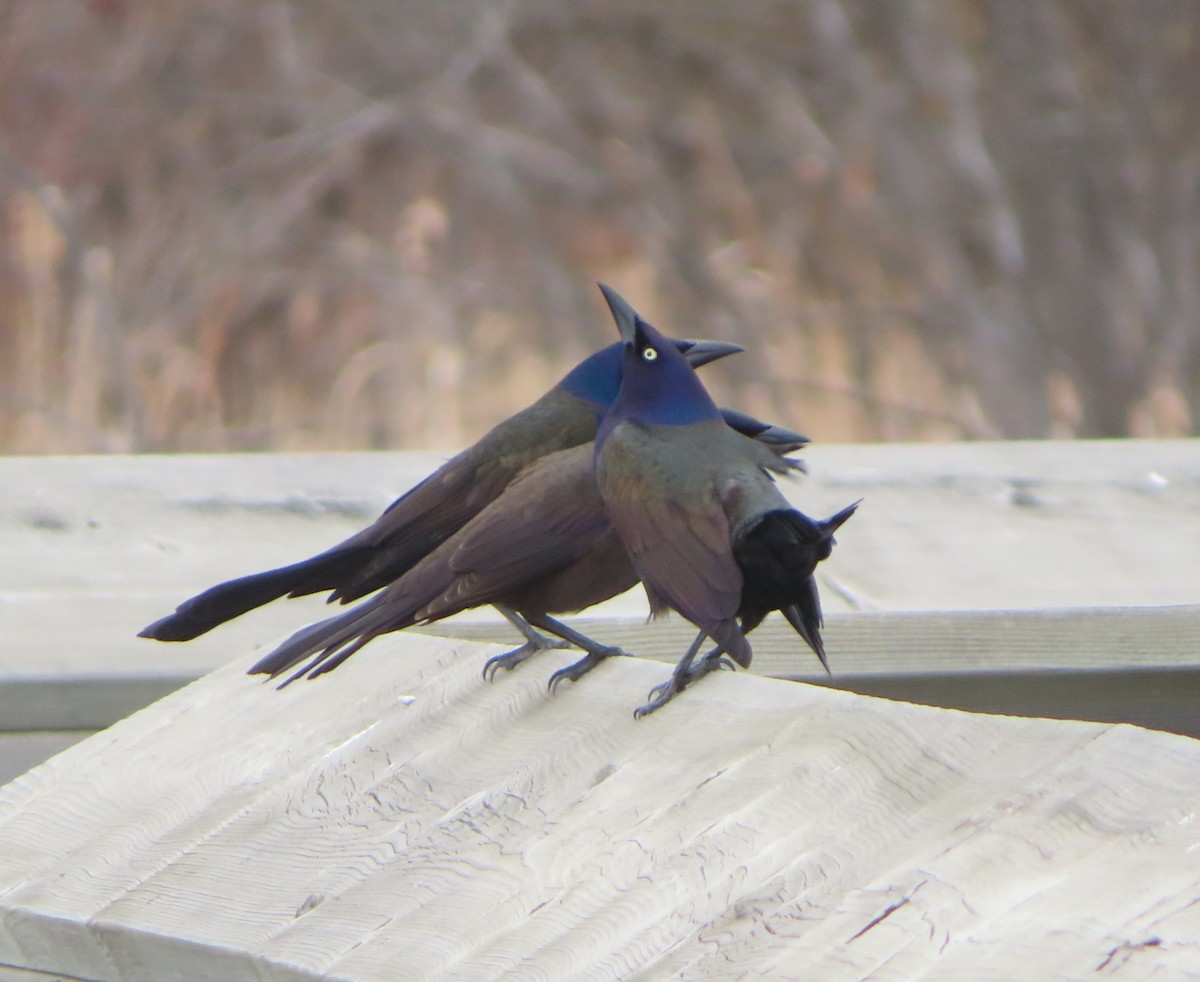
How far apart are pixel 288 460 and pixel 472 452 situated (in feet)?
4.66

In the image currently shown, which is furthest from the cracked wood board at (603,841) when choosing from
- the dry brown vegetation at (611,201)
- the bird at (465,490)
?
the dry brown vegetation at (611,201)

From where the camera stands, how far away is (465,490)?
2.31 m

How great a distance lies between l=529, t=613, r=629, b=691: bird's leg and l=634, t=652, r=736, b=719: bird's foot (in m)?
0.11

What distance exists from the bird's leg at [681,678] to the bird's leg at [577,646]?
0.36ft

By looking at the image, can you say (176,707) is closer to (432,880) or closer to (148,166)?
(432,880)

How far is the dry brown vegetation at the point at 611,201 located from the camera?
25.1ft

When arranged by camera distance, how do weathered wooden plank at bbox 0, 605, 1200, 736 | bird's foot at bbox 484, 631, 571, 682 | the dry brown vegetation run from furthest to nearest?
the dry brown vegetation → weathered wooden plank at bbox 0, 605, 1200, 736 → bird's foot at bbox 484, 631, 571, 682

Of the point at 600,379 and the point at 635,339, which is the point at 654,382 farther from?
the point at 600,379

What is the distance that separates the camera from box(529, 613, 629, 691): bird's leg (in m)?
2.09

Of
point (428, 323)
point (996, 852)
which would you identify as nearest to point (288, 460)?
point (996, 852)

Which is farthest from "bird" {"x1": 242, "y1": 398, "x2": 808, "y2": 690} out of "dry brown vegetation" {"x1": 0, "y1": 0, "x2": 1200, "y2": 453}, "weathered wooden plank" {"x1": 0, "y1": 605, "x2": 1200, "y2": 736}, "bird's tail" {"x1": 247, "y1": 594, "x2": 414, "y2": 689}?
"dry brown vegetation" {"x1": 0, "y1": 0, "x2": 1200, "y2": 453}

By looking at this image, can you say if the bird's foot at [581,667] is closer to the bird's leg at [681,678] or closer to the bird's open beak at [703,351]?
the bird's leg at [681,678]

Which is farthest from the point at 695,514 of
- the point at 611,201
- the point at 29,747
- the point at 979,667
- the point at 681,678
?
the point at 611,201

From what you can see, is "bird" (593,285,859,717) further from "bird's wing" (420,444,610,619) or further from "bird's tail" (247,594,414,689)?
"bird's tail" (247,594,414,689)
